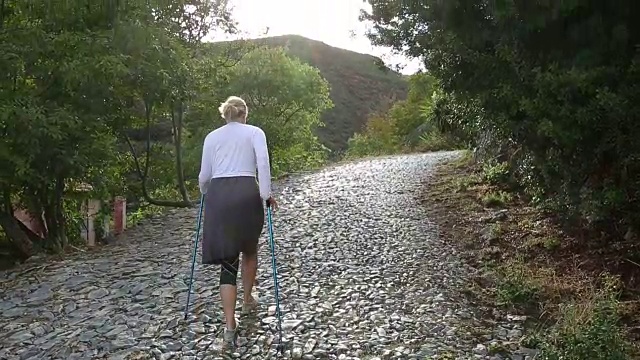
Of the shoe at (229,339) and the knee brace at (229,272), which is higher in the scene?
the knee brace at (229,272)

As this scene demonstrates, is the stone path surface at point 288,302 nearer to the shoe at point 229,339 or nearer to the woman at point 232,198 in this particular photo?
the shoe at point 229,339

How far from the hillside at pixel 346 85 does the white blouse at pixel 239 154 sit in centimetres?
4642

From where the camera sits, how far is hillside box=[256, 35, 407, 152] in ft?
178

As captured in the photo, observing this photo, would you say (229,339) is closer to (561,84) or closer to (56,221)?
(561,84)

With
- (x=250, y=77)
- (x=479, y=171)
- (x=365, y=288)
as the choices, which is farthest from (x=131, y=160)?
(x=250, y=77)

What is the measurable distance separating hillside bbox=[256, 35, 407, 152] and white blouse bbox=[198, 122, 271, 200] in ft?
152

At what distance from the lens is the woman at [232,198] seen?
4934 millimetres

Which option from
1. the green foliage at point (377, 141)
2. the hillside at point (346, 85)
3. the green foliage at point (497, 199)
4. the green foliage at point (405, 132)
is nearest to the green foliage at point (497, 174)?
the green foliage at point (497, 199)

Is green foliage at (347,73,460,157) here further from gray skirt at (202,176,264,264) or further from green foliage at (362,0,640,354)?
gray skirt at (202,176,264,264)

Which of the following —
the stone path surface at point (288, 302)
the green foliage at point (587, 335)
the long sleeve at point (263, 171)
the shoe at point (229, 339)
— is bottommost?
the stone path surface at point (288, 302)

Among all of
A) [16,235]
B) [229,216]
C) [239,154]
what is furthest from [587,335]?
[16,235]

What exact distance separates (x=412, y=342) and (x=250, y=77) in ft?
63.7

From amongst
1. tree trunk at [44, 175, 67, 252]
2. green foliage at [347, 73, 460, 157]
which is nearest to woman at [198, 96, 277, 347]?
tree trunk at [44, 175, 67, 252]

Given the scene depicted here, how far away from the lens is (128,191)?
495 inches
